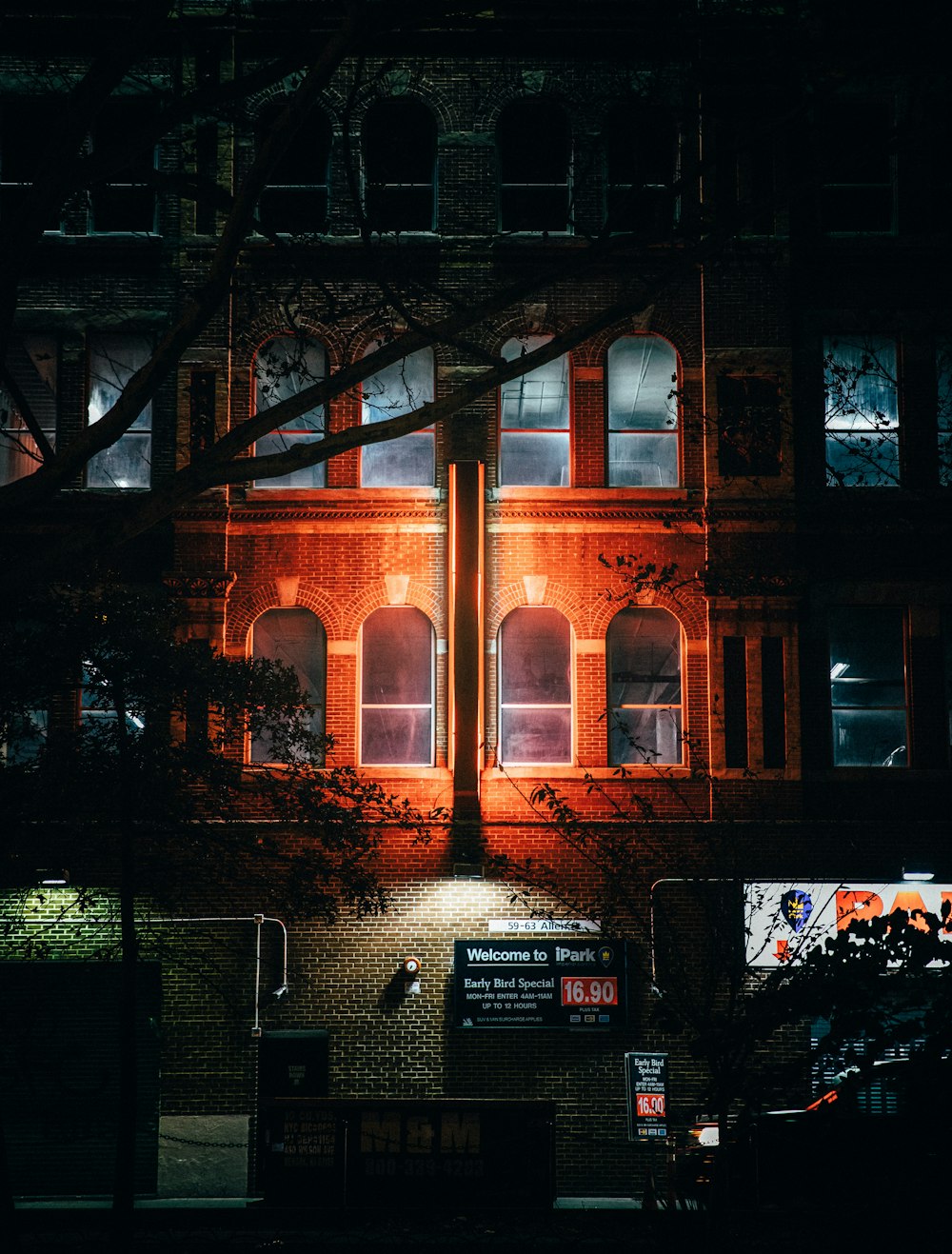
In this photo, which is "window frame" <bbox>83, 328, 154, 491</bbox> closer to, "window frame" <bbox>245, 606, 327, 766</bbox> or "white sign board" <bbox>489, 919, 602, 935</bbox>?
"window frame" <bbox>245, 606, 327, 766</bbox>

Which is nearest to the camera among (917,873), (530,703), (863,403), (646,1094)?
(646,1094)

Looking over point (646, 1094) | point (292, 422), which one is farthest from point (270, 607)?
point (646, 1094)

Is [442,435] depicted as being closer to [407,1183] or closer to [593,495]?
[593,495]

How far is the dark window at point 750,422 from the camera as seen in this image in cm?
1959

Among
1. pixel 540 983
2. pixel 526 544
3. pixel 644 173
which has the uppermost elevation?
pixel 644 173

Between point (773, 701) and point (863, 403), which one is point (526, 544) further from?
point (863, 403)

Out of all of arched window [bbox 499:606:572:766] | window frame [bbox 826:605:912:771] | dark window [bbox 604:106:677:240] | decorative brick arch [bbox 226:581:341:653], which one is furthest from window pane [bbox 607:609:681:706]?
dark window [bbox 604:106:677:240]

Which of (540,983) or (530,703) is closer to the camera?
(540,983)

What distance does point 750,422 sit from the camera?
63.8 ft

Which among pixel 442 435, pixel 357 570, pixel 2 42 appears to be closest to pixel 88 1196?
pixel 357 570

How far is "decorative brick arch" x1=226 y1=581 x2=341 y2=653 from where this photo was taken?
20.0 metres

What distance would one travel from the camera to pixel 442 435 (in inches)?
808

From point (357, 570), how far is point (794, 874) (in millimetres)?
7881

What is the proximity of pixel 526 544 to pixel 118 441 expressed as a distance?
259 inches
